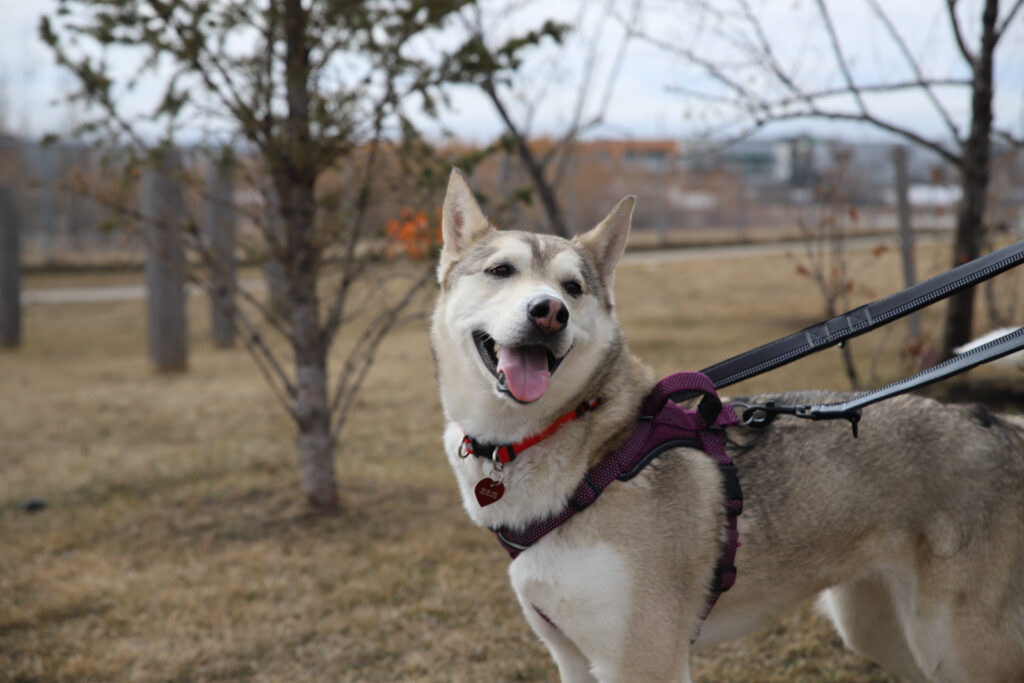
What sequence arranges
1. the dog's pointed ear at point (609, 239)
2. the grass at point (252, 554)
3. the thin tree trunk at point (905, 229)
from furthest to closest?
the thin tree trunk at point (905, 229)
the grass at point (252, 554)
the dog's pointed ear at point (609, 239)

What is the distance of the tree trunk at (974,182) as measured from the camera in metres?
5.91

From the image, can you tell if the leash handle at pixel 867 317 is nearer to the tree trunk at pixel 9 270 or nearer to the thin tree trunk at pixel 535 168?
the thin tree trunk at pixel 535 168

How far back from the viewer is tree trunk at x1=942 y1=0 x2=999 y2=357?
591 centimetres

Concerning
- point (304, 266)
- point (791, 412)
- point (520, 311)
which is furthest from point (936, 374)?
point (304, 266)

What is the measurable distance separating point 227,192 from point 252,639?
9440 millimetres

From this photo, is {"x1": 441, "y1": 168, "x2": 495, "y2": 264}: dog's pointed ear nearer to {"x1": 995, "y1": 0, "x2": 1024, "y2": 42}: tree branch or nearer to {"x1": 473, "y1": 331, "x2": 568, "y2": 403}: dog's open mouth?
{"x1": 473, "y1": 331, "x2": 568, "y2": 403}: dog's open mouth

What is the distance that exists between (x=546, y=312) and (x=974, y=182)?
5379mm

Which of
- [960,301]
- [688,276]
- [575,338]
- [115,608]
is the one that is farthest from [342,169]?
[688,276]

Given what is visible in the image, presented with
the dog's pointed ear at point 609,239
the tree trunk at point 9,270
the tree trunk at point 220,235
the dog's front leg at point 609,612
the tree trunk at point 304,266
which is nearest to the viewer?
the dog's front leg at point 609,612

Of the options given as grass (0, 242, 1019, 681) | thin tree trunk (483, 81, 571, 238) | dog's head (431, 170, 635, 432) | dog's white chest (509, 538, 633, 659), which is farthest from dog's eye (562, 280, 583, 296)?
thin tree trunk (483, 81, 571, 238)

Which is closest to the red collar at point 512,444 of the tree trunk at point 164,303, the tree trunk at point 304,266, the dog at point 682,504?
the dog at point 682,504

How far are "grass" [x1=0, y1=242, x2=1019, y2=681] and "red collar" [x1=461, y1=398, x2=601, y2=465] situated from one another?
5.06 feet

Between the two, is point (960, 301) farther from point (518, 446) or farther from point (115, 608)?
point (115, 608)

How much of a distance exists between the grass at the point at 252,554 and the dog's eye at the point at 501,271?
1920mm
